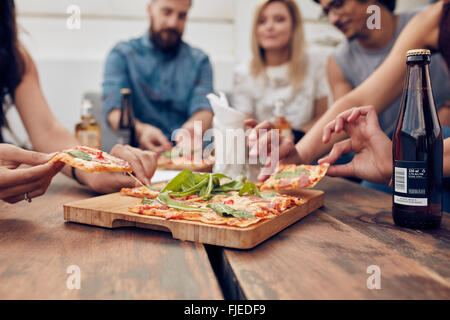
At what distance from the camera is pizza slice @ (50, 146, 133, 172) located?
0.71 m

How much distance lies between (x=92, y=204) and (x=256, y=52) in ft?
7.73

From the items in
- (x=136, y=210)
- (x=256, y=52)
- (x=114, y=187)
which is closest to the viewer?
(x=136, y=210)

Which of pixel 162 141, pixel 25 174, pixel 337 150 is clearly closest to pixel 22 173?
pixel 25 174

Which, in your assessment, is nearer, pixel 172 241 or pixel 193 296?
pixel 193 296

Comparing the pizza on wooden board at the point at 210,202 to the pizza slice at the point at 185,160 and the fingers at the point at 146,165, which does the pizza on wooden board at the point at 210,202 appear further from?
the pizza slice at the point at 185,160

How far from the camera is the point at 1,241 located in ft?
1.95

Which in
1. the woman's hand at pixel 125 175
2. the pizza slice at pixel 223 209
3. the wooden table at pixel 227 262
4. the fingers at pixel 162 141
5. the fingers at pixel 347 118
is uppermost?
the fingers at pixel 347 118

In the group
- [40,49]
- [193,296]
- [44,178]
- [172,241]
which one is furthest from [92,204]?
[40,49]

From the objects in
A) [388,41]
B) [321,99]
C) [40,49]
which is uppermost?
[40,49]

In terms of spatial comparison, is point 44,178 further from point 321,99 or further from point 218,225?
point 321,99

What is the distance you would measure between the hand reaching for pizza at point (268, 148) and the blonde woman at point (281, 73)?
1.73 m

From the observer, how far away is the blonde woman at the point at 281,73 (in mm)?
2752

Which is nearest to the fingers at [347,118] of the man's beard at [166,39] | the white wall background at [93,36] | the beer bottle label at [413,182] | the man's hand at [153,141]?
the beer bottle label at [413,182]

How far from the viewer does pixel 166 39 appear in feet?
9.30
